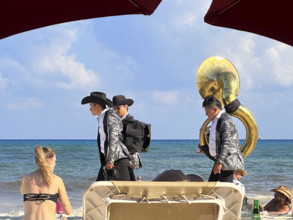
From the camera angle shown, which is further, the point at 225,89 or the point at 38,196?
the point at 225,89

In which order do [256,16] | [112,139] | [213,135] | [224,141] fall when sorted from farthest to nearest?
[112,139], [213,135], [224,141], [256,16]

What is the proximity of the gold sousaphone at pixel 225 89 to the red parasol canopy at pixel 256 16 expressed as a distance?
3181 mm

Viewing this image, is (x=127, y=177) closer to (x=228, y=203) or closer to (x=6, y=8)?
(x=6, y=8)

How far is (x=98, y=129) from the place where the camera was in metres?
5.94

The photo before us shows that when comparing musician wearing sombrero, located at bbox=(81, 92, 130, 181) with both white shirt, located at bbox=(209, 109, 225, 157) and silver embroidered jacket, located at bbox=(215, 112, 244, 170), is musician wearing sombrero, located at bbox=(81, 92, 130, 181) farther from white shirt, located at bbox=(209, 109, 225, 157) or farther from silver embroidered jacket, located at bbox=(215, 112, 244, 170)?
silver embroidered jacket, located at bbox=(215, 112, 244, 170)

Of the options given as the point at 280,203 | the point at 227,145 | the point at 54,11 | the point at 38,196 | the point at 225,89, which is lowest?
the point at 280,203

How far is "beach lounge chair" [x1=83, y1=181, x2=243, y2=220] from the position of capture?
2.43 m

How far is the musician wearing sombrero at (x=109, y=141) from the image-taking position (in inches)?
225

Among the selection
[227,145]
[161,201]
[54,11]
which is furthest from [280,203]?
[161,201]

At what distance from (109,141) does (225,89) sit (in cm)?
222

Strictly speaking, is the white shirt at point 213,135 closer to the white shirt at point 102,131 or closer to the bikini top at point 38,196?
the white shirt at point 102,131

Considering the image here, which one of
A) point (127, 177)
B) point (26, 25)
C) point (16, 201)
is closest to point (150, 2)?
point (26, 25)

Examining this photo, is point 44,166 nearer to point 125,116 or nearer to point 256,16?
point 256,16

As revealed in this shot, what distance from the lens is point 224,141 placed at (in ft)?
17.8
